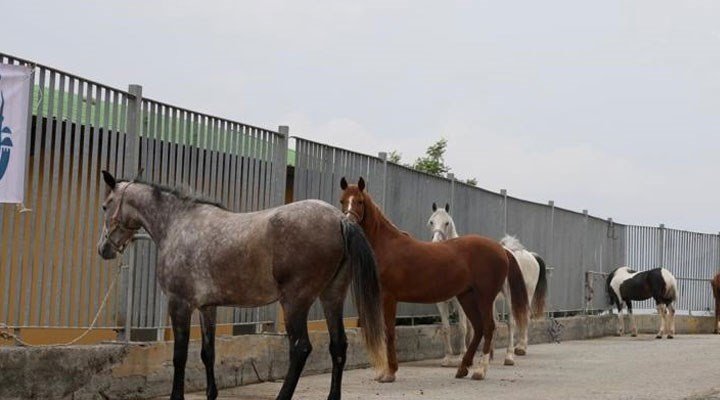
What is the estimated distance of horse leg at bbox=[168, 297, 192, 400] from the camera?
910cm

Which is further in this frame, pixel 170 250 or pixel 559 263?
pixel 559 263

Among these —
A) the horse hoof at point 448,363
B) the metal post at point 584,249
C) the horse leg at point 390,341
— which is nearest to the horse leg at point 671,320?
the metal post at point 584,249

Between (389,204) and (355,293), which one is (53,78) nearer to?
(355,293)

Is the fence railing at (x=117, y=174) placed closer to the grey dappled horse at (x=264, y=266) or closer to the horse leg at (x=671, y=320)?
the grey dappled horse at (x=264, y=266)

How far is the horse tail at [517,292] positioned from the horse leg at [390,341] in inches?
121

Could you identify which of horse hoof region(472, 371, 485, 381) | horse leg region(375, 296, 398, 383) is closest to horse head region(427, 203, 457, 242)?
horse leg region(375, 296, 398, 383)

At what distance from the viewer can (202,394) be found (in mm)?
10477

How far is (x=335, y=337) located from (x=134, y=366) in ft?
6.18

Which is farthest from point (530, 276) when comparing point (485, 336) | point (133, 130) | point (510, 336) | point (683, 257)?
point (683, 257)

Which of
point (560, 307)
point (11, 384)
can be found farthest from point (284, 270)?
point (560, 307)

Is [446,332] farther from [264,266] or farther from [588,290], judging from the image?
[588,290]

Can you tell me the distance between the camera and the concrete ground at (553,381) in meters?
10.8

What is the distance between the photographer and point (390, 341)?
1252 centimetres

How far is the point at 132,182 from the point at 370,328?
2.41 m
